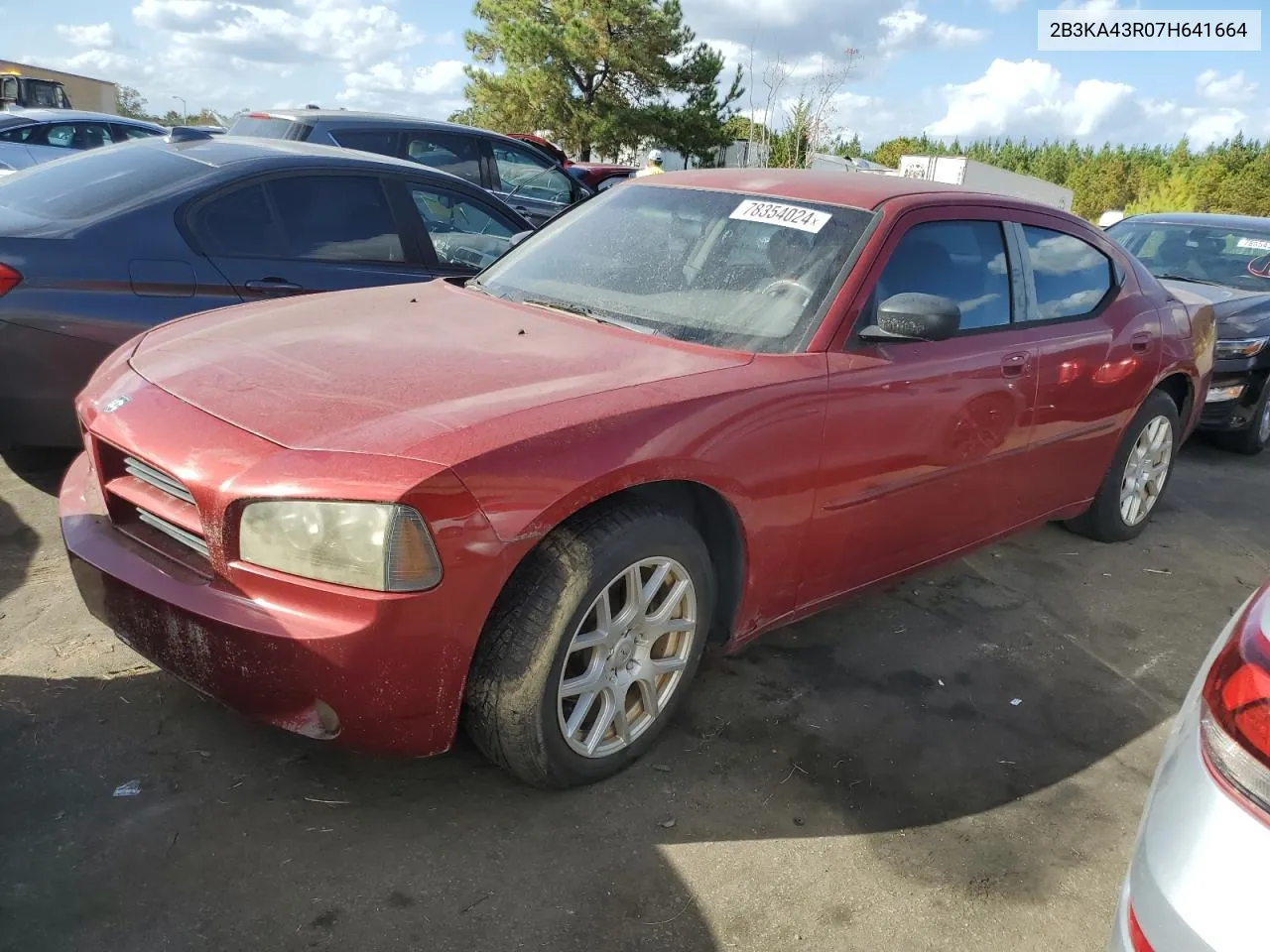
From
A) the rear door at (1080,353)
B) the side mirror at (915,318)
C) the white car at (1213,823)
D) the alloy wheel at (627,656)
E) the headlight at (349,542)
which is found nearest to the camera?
the white car at (1213,823)

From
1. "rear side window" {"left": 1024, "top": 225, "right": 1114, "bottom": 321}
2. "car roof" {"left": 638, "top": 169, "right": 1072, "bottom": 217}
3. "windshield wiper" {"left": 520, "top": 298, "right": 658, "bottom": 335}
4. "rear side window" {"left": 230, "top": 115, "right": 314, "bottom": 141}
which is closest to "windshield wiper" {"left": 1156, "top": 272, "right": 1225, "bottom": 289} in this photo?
"rear side window" {"left": 1024, "top": 225, "right": 1114, "bottom": 321}

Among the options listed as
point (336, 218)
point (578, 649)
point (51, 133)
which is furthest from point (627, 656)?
point (51, 133)

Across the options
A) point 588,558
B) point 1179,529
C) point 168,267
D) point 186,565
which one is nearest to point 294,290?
point 168,267

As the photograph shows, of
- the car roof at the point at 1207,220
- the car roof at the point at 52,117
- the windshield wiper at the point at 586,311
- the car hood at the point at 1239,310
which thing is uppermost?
the car roof at the point at 52,117

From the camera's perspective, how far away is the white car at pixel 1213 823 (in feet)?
4.50

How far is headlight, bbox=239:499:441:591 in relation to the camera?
207cm

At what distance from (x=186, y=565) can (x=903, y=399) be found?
2.10m

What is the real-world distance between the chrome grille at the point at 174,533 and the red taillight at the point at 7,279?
171cm

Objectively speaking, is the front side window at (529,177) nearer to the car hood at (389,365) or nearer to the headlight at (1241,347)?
the headlight at (1241,347)

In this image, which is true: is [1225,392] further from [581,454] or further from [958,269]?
[581,454]

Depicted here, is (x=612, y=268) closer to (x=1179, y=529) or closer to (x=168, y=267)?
(x=168, y=267)

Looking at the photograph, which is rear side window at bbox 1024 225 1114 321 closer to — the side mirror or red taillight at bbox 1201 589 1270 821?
the side mirror

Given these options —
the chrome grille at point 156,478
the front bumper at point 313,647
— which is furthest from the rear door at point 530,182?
the front bumper at point 313,647

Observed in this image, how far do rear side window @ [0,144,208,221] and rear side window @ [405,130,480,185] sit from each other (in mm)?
3577
